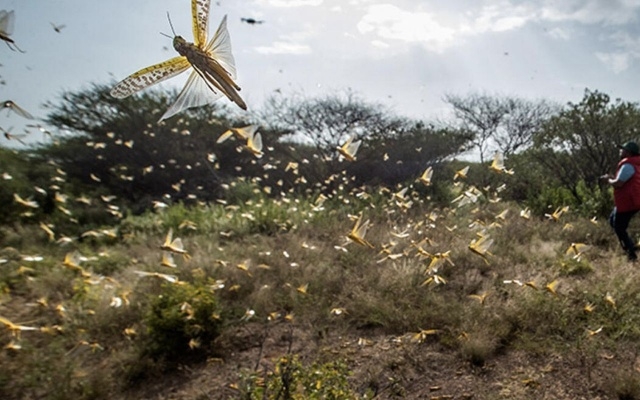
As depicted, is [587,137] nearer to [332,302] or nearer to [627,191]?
[627,191]

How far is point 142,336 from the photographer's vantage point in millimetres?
3871

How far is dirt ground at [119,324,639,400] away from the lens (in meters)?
2.89

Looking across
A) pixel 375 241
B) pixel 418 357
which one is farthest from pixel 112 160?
pixel 418 357

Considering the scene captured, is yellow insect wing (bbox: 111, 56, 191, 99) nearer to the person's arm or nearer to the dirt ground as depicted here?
the dirt ground

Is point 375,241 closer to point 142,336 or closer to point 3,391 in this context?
point 142,336

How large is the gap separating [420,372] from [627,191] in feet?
14.1

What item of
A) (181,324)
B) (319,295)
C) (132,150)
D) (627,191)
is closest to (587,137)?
(627,191)

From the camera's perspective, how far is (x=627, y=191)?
→ 17.9ft

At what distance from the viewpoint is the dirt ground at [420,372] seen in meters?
2.89

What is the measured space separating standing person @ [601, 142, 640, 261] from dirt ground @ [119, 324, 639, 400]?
2.90 m

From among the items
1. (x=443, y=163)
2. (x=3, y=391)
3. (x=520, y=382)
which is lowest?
(x=520, y=382)

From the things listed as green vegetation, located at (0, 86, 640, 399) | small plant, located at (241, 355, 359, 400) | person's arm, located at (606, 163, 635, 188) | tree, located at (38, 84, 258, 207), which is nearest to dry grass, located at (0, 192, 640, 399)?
green vegetation, located at (0, 86, 640, 399)

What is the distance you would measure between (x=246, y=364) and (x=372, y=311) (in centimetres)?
141

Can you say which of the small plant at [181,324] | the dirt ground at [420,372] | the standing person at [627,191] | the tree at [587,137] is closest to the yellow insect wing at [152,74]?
the dirt ground at [420,372]
